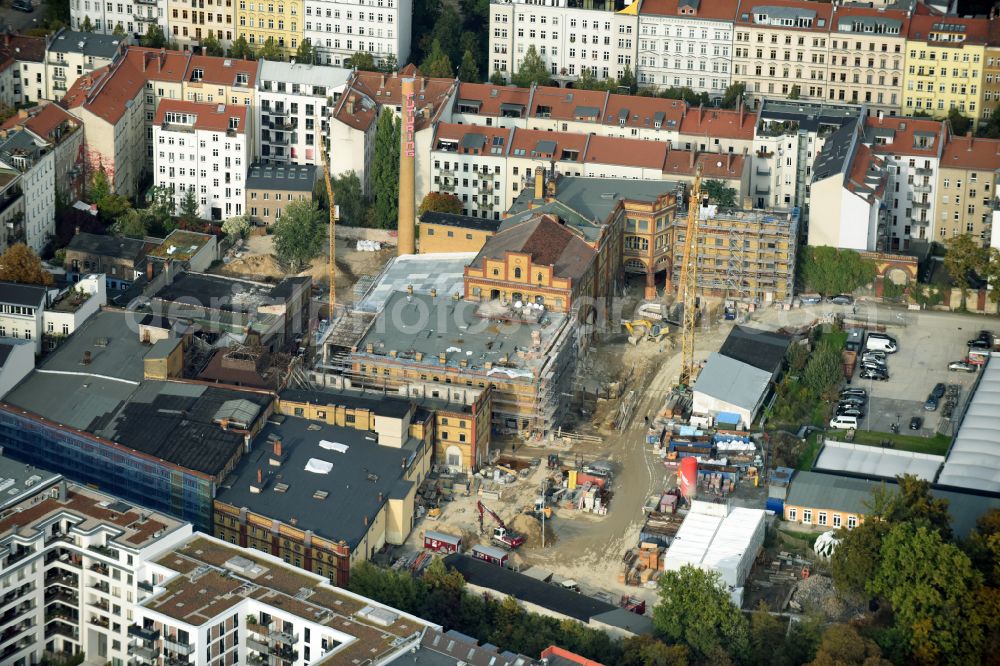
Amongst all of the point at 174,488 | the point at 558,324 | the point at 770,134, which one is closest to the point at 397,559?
the point at 174,488

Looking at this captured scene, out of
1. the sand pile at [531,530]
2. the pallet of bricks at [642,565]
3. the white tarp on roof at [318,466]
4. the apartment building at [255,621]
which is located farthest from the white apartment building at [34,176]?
the pallet of bricks at [642,565]

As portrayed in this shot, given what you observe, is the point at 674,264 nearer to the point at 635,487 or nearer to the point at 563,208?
the point at 563,208

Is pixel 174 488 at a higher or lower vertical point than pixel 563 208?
lower

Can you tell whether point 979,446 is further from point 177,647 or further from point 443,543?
point 177,647

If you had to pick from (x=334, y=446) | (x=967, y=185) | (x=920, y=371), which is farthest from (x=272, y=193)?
(x=967, y=185)

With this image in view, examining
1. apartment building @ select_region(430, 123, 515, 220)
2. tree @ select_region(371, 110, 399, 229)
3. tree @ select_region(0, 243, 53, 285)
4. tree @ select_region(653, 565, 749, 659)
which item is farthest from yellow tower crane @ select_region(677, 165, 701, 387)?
tree @ select_region(0, 243, 53, 285)

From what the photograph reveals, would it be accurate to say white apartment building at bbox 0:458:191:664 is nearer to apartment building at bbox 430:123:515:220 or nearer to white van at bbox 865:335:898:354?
white van at bbox 865:335:898:354

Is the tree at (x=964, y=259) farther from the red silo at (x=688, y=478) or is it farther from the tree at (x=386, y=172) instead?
the tree at (x=386, y=172)
